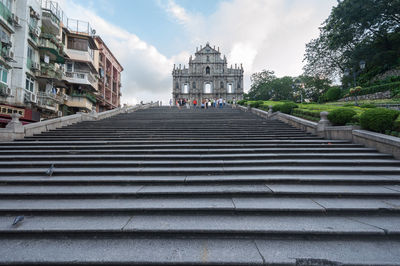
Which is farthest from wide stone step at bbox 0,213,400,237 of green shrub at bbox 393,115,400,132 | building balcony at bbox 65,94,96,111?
building balcony at bbox 65,94,96,111

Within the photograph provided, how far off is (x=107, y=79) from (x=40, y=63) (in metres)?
19.1

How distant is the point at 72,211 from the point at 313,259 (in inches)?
160

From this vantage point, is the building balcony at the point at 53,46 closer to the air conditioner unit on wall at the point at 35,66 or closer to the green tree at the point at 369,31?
the air conditioner unit on wall at the point at 35,66

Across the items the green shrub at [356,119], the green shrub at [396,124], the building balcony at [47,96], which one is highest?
the building balcony at [47,96]

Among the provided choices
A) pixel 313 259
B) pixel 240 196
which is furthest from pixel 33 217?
pixel 313 259

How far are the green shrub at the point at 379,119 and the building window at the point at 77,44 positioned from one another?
91.7 ft

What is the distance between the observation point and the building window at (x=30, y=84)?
55.1 feet

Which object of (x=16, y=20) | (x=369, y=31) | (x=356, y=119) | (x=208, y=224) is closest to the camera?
(x=208, y=224)

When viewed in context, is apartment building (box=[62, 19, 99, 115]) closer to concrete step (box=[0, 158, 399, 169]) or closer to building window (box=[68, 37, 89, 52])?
building window (box=[68, 37, 89, 52])

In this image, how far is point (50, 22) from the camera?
19141 mm

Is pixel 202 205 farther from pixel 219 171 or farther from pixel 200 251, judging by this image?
pixel 219 171

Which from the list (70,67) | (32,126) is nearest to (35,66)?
(70,67)

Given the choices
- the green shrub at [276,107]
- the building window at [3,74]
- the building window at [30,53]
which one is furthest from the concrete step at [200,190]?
the building window at [30,53]

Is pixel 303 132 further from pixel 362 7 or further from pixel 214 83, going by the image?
pixel 214 83
